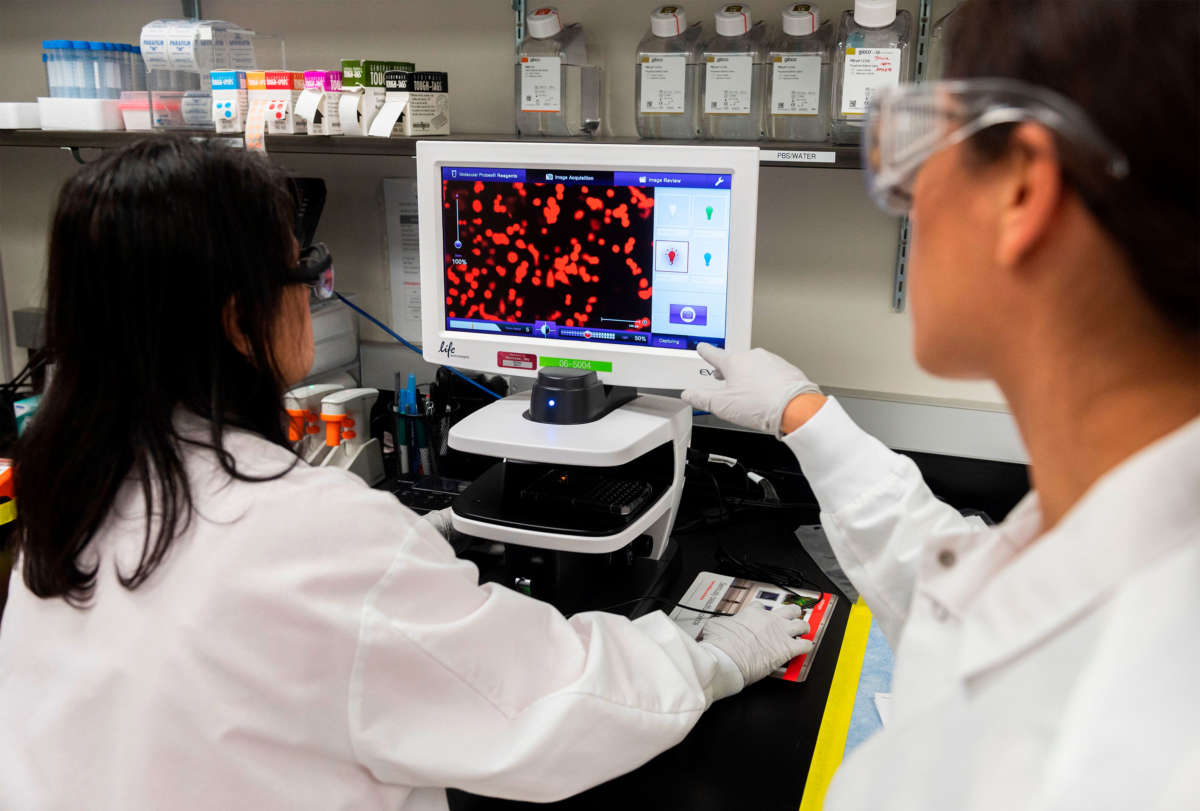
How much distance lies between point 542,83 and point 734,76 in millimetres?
331

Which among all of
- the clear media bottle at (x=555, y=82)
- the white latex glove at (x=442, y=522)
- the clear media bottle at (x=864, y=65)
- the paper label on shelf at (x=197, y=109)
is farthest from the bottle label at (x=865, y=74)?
the paper label on shelf at (x=197, y=109)

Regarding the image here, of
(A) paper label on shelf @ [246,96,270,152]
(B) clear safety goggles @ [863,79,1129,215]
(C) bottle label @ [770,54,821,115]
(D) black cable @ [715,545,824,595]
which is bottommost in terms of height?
(D) black cable @ [715,545,824,595]

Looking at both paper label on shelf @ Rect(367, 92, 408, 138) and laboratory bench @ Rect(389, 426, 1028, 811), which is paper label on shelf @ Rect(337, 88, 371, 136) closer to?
paper label on shelf @ Rect(367, 92, 408, 138)

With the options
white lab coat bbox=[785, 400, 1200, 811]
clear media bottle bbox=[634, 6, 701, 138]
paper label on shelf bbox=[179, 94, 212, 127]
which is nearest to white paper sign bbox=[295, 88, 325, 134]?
paper label on shelf bbox=[179, 94, 212, 127]

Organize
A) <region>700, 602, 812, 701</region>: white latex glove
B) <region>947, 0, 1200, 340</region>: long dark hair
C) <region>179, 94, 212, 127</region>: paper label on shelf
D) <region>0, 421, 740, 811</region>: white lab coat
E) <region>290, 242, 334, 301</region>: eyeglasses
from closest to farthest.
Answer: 1. <region>947, 0, 1200, 340</region>: long dark hair
2. <region>0, 421, 740, 811</region>: white lab coat
3. <region>290, 242, 334, 301</region>: eyeglasses
4. <region>700, 602, 812, 701</region>: white latex glove
5. <region>179, 94, 212, 127</region>: paper label on shelf

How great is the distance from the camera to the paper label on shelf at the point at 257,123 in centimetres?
166

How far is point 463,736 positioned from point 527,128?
115cm

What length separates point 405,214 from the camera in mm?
1988

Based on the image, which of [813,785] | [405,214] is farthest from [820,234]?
[813,785]

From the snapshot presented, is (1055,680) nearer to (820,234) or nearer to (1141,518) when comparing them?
(1141,518)

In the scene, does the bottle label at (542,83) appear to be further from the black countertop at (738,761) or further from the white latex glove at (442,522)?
the black countertop at (738,761)

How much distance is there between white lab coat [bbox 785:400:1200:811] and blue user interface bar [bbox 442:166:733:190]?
77 cm

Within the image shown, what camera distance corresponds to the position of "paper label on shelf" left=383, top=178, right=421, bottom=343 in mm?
1979

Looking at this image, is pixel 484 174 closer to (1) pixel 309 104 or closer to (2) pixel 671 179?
(2) pixel 671 179
